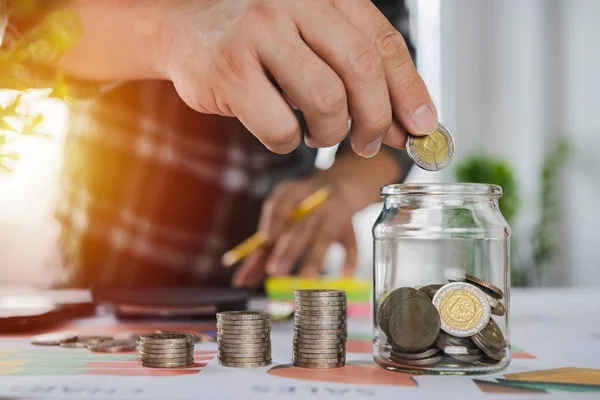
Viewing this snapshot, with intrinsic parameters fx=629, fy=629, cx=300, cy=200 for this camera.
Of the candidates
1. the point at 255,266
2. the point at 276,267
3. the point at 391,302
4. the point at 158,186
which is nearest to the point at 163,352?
the point at 391,302

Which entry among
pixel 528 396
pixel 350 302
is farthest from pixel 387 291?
pixel 350 302

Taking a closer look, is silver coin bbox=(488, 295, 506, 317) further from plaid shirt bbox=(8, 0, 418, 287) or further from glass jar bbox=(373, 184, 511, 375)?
plaid shirt bbox=(8, 0, 418, 287)

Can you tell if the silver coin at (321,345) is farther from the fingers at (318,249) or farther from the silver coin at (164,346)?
the fingers at (318,249)

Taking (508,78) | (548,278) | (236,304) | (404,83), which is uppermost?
(508,78)

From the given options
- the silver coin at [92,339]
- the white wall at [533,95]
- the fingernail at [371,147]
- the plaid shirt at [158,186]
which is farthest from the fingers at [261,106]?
the white wall at [533,95]

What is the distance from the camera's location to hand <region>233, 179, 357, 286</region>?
1682mm

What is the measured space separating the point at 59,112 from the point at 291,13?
10.2 ft

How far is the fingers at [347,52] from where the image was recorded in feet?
2.72

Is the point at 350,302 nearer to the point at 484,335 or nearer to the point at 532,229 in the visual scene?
the point at 484,335

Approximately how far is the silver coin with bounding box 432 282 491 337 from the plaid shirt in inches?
49.3

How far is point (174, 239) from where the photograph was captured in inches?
82.9

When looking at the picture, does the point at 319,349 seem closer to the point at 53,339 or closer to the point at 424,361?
the point at 424,361

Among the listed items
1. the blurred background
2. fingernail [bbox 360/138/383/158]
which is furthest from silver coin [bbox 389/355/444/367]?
the blurred background

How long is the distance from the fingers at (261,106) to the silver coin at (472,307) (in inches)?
11.9
